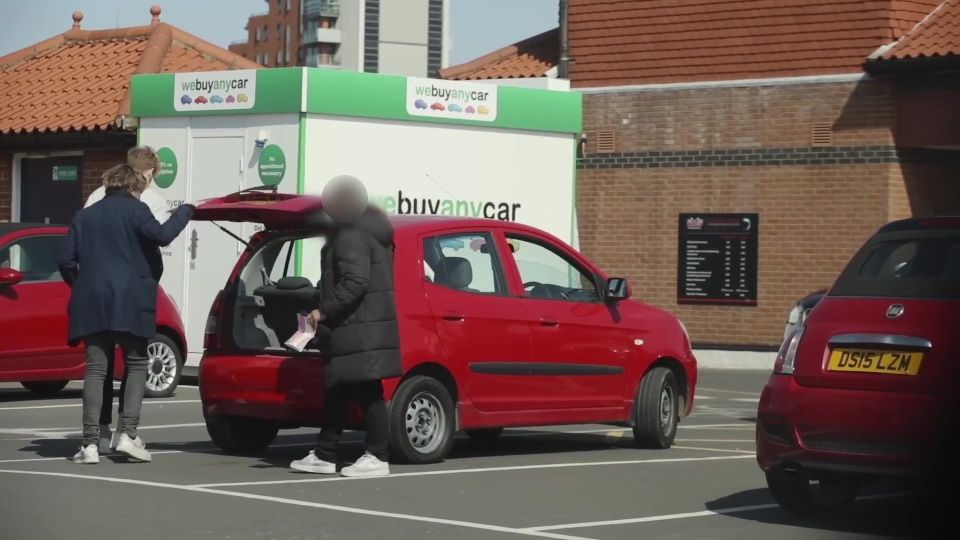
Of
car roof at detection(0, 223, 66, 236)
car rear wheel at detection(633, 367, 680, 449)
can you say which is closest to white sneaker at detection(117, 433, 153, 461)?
car rear wheel at detection(633, 367, 680, 449)

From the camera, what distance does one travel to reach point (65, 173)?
2539 cm

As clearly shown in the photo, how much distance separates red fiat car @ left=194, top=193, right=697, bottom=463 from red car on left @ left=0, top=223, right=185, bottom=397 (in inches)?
156

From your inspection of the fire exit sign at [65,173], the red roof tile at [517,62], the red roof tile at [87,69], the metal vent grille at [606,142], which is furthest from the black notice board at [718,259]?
the fire exit sign at [65,173]

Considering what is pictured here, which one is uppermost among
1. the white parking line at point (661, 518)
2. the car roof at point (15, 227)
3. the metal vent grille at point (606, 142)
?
the metal vent grille at point (606, 142)

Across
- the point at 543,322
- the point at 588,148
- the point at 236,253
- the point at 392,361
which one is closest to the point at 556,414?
the point at 543,322

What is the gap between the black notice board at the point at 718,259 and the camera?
24.2 meters

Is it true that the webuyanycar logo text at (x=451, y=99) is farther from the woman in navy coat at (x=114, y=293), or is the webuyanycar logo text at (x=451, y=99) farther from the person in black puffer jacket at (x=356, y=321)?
the person in black puffer jacket at (x=356, y=321)

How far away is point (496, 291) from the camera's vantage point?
38.0 ft

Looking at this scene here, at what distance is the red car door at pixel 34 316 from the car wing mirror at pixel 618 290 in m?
5.69

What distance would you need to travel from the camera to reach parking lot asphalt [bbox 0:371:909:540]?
8.18 m

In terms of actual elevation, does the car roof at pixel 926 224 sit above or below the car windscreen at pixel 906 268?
above

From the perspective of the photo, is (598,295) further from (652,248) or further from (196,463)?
(652,248)

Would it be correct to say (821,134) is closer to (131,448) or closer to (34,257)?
(34,257)

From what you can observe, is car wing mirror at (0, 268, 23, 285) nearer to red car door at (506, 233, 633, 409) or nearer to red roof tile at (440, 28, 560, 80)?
red car door at (506, 233, 633, 409)
